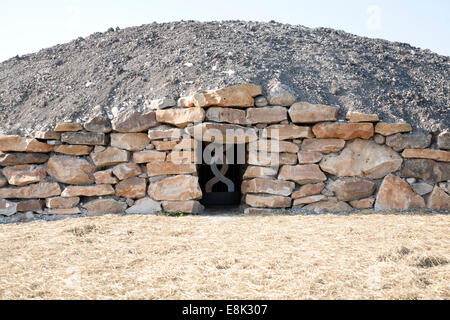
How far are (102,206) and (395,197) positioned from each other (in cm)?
417

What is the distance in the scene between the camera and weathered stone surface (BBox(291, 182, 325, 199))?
526cm

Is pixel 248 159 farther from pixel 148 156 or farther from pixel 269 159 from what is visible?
pixel 148 156

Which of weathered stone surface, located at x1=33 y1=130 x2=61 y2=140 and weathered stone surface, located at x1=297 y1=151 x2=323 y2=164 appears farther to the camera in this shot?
weathered stone surface, located at x1=297 y1=151 x2=323 y2=164

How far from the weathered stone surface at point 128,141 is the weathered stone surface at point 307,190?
230 centimetres

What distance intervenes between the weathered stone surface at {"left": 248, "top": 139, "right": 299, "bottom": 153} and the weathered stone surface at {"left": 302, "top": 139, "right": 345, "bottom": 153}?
8.2 inches

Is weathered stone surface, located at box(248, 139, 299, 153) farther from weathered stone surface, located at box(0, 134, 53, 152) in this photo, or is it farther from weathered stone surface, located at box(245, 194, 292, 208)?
weathered stone surface, located at box(0, 134, 53, 152)

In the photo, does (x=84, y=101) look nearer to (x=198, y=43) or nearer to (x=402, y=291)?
(x=198, y=43)

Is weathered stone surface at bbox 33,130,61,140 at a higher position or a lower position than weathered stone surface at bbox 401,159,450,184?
higher

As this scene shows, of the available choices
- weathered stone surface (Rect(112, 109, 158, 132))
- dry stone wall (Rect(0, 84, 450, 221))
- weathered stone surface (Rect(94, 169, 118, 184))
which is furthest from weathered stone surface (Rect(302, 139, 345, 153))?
weathered stone surface (Rect(94, 169, 118, 184))

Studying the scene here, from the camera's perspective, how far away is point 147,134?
17.4ft

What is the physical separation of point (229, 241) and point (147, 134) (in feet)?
7.41

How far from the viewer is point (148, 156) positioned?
17.1ft

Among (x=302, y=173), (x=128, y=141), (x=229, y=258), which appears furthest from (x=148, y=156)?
(x=229, y=258)

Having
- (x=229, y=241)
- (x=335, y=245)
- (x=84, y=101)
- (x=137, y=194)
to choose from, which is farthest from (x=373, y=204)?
(x=84, y=101)
